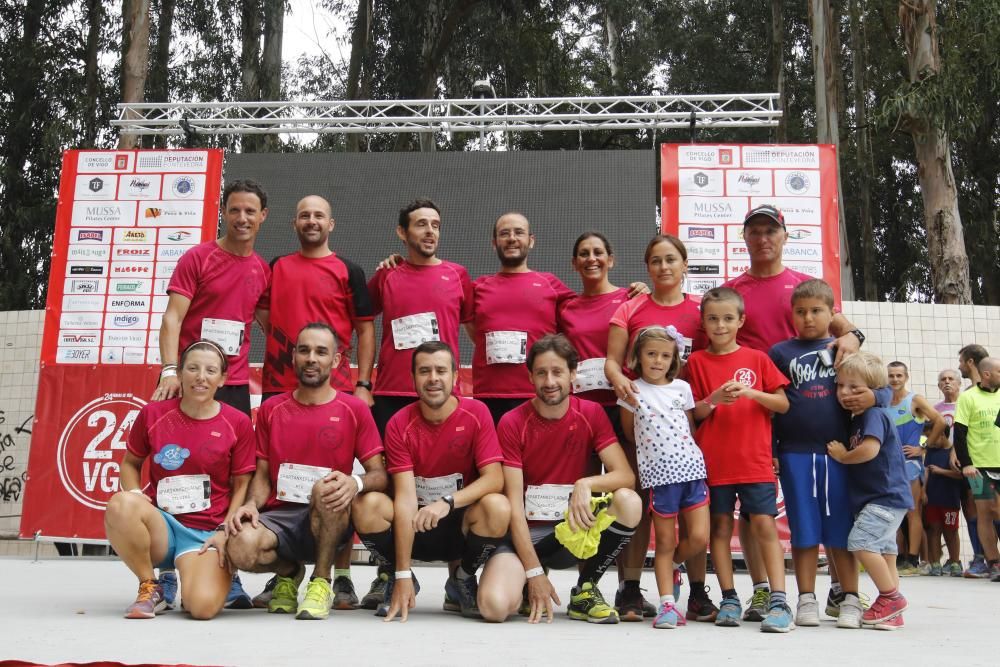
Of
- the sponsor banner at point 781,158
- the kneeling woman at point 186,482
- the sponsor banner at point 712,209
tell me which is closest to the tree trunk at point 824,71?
the sponsor banner at point 781,158

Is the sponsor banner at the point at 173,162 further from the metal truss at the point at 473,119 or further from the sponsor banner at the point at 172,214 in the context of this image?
the metal truss at the point at 473,119

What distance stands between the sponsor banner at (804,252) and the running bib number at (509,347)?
3826mm

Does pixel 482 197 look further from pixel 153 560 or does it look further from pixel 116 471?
pixel 153 560

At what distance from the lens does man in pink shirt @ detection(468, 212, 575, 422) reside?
3951 millimetres

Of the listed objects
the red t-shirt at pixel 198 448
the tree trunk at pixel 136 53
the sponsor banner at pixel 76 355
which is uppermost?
the tree trunk at pixel 136 53

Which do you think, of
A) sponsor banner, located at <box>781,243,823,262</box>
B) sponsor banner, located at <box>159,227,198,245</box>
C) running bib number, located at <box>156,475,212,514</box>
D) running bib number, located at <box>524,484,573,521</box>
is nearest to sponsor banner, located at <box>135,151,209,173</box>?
sponsor banner, located at <box>159,227,198,245</box>

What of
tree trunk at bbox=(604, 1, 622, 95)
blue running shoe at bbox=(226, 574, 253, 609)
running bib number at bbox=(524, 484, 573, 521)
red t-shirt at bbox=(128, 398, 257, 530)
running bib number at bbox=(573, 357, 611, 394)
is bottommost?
blue running shoe at bbox=(226, 574, 253, 609)

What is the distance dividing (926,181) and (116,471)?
29.0 ft

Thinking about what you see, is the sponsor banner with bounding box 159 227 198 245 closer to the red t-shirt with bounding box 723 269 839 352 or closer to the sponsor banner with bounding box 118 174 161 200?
the sponsor banner with bounding box 118 174 161 200

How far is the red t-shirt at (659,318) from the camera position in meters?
3.70

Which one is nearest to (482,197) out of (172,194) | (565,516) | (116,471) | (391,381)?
(172,194)

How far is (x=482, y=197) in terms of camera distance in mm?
8195

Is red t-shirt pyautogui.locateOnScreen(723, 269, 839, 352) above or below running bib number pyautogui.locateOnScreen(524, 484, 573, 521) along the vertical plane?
above

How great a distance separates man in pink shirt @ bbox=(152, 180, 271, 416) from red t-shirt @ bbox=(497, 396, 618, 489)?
1165 millimetres
